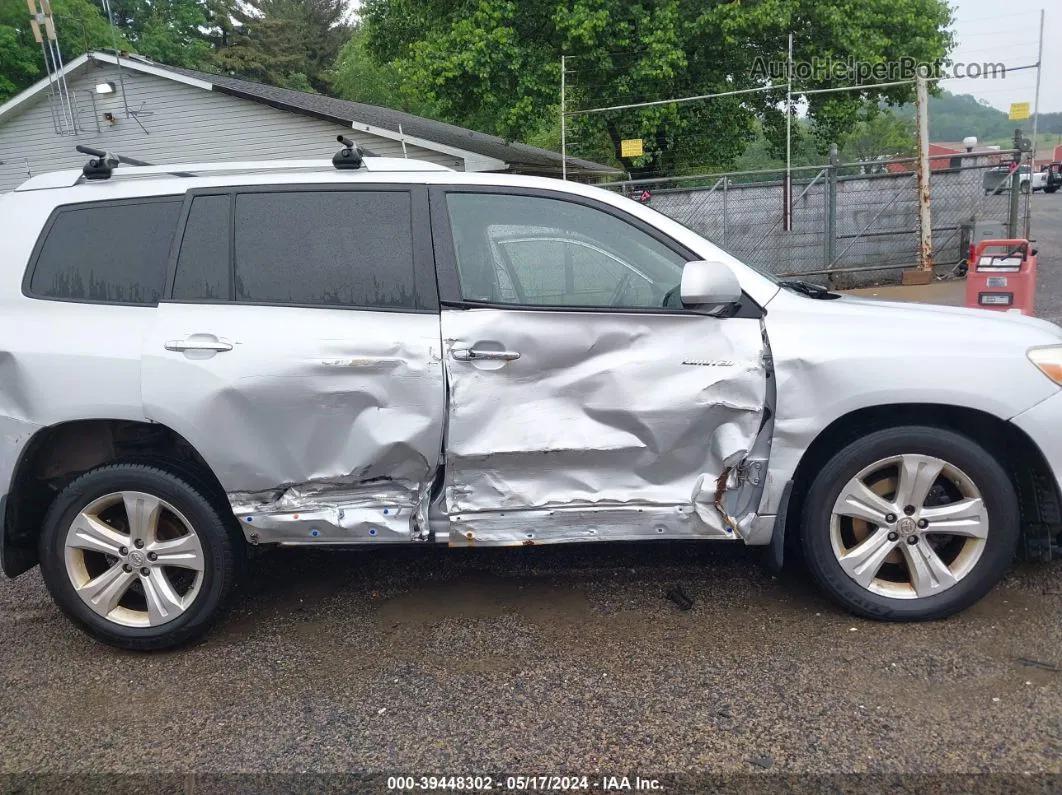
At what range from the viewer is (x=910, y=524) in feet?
10.8

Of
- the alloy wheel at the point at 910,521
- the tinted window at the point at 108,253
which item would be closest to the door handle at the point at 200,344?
the tinted window at the point at 108,253

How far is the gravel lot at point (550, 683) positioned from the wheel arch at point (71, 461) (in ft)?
1.67

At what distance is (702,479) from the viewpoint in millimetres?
3326

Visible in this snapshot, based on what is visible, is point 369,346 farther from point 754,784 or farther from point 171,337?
point 754,784

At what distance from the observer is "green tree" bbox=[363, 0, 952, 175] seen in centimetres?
1756

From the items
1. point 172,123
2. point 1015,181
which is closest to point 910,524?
point 1015,181

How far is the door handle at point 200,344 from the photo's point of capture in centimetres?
328

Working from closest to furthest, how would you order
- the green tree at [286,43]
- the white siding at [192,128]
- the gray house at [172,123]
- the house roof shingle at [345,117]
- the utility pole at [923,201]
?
the utility pole at [923,201] → the house roof shingle at [345,117] → the gray house at [172,123] → the white siding at [192,128] → the green tree at [286,43]

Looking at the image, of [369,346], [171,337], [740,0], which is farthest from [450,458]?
[740,0]

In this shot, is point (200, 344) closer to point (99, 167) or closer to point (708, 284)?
point (99, 167)

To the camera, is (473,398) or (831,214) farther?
(831,214)

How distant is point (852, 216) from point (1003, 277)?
6283mm

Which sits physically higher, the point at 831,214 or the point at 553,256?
the point at 553,256

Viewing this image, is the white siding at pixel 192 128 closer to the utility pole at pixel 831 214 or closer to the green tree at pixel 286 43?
the utility pole at pixel 831 214
